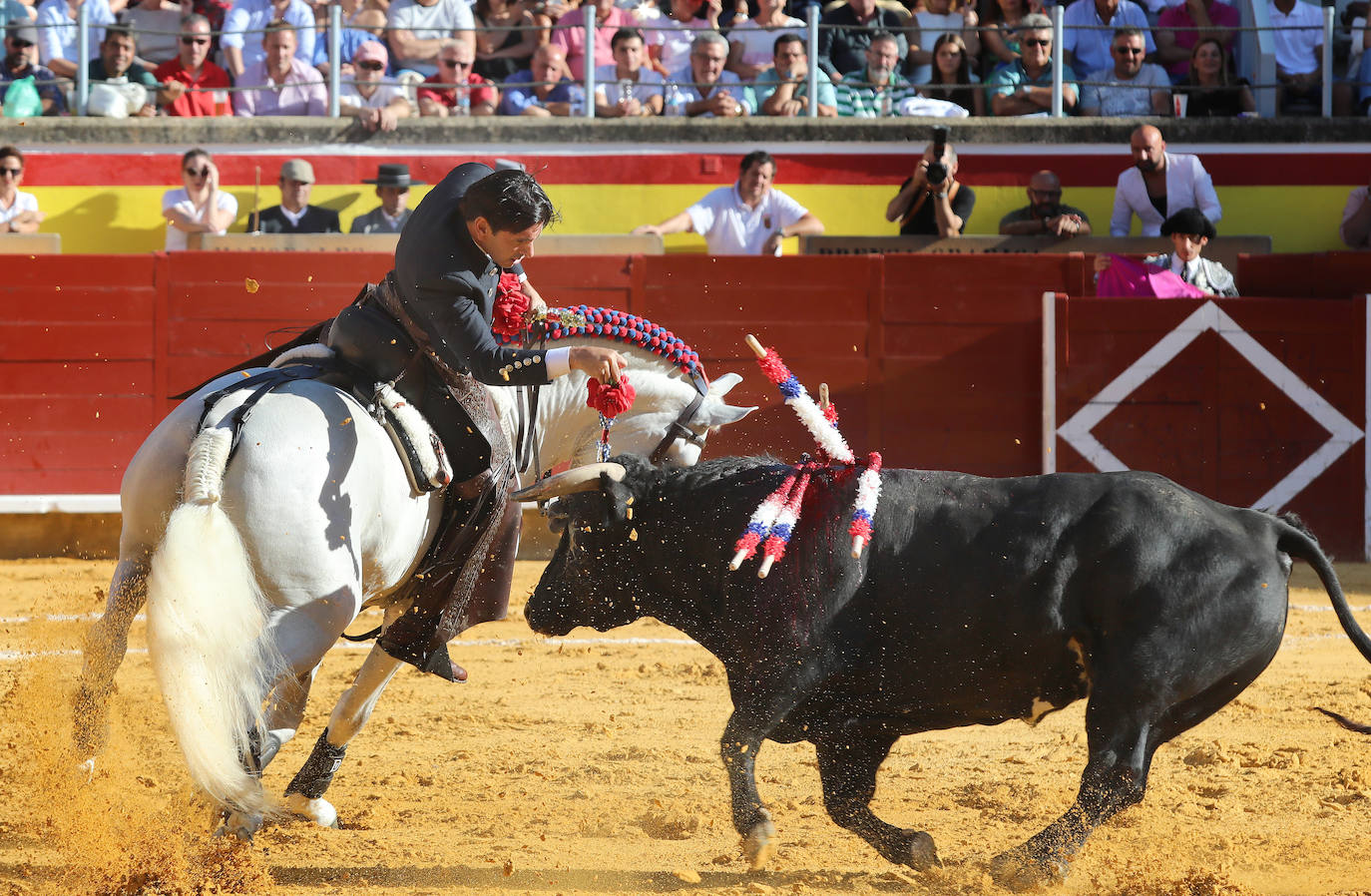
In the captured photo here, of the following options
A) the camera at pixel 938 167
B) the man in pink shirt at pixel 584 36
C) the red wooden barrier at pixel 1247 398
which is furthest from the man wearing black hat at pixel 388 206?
the red wooden barrier at pixel 1247 398

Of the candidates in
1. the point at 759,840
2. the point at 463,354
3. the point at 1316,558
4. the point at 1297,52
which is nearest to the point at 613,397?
the point at 463,354

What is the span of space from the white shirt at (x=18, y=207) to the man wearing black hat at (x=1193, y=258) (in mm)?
6414

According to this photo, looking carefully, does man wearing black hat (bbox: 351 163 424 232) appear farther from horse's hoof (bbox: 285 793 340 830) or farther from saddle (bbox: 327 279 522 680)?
horse's hoof (bbox: 285 793 340 830)

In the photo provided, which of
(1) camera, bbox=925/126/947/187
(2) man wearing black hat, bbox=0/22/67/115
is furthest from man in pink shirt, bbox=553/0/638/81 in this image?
(2) man wearing black hat, bbox=0/22/67/115

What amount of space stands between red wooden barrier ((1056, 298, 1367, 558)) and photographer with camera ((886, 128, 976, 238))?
1017 millimetres

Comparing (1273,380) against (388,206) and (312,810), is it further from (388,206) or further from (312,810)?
(312,810)

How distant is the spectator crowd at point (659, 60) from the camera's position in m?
9.72

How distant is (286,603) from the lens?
3.24m

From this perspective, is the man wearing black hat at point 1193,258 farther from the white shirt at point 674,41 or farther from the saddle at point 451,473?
the saddle at point 451,473

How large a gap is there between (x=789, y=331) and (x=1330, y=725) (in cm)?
393

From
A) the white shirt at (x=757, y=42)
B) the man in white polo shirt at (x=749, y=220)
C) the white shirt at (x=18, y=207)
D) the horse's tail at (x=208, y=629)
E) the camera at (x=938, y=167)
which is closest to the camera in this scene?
the horse's tail at (x=208, y=629)

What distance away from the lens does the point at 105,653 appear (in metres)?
3.43

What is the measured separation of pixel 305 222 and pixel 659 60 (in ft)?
8.76

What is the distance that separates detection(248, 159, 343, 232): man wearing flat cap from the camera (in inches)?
347
